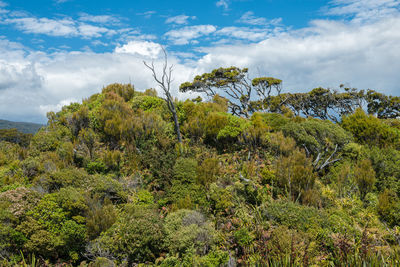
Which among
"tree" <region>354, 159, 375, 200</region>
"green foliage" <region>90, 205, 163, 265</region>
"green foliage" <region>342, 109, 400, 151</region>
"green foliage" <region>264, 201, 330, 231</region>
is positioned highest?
"green foliage" <region>342, 109, 400, 151</region>

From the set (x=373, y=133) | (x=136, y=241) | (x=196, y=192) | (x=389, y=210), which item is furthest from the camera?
(x=373, y=133)

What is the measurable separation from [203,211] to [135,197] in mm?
2622

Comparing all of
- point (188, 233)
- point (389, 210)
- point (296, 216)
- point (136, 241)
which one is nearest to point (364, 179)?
point (389, 210)

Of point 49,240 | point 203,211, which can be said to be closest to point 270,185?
point 203,211

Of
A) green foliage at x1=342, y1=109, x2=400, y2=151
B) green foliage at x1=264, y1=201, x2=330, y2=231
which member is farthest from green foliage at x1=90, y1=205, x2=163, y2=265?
green foliage at x1=342, y1=109, x2=400, y2=151

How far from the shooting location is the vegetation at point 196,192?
19.9 ft

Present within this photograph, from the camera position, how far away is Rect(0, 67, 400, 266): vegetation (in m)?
6.05

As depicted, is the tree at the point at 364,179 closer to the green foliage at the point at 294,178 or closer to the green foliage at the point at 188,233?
the green foliage at the point at 294,178

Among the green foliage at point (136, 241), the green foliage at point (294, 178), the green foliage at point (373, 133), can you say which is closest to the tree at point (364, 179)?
the green foliage at point (294, 178)

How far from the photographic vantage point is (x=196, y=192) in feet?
27.7

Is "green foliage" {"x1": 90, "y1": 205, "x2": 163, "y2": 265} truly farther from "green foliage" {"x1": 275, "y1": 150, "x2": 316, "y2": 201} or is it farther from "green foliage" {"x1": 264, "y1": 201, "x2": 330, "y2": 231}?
"green foliage" {"x1": 275, "y1": 150, "x2": 316, "y2": 201}

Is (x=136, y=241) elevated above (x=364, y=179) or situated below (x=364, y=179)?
below

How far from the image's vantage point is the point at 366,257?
4766mm

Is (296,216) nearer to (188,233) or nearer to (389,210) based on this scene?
(188,233)
